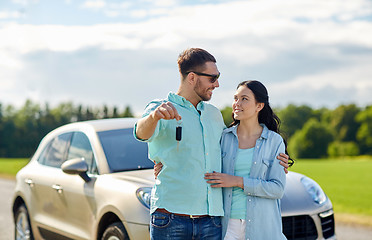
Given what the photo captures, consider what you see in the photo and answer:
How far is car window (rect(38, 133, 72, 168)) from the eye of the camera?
627cm

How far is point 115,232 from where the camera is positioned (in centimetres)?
474

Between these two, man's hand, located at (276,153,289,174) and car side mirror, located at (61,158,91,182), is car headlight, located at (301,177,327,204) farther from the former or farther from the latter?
car side mirror, located at (61,158,91,182)

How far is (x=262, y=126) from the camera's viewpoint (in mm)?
3850

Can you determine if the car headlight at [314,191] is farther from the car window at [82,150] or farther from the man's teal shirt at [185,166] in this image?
the car window at [82,150]

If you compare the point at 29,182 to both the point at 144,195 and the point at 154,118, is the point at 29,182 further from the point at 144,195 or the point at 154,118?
the point at 154,118

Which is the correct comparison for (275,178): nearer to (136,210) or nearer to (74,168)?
(136,210)

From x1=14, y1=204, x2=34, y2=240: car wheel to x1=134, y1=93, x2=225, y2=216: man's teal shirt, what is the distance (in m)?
3.80

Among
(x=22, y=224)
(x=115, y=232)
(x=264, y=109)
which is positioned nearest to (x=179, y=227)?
(x=264, y=109)

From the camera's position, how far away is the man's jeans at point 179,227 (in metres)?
3.41

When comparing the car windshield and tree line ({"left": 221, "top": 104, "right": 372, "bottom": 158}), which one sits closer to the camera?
the car windshield

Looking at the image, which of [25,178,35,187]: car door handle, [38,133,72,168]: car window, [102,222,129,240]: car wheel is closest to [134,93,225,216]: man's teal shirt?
[102,222,129,240]: car wheel

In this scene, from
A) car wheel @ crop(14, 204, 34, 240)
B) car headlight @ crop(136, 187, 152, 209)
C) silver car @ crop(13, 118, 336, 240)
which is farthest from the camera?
car wheel @ crop(14, 204, 34, 240)

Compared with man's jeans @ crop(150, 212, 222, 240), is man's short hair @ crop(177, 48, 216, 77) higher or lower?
higher

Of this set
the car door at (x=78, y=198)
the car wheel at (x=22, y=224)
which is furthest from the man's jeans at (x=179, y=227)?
the car wheel at (x=22, y=224)
